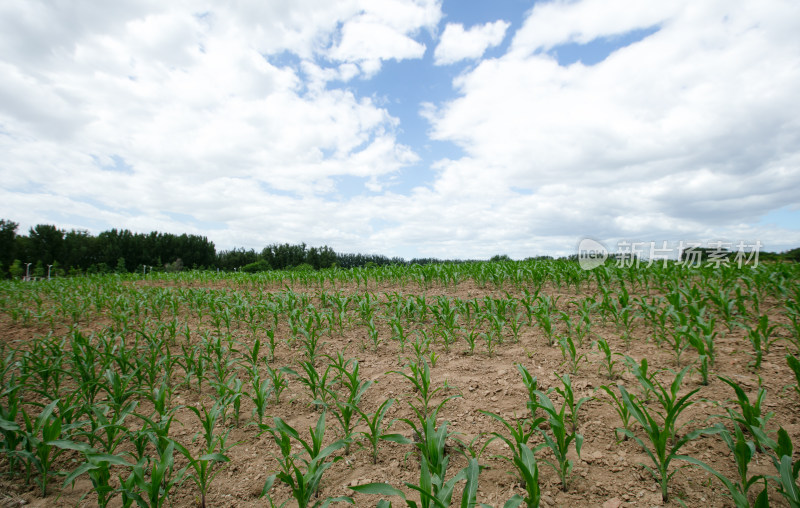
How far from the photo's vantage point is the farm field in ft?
5.98

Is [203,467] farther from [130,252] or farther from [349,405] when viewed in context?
[130,252]

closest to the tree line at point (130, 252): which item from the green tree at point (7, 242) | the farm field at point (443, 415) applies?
the green tree at point (7, 242)

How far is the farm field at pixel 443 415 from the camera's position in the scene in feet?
5.98

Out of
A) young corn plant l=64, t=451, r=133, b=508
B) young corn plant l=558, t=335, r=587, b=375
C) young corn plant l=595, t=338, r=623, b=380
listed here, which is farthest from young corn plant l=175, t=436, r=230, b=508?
young corn plant l=595, t=338, r=623, b=380

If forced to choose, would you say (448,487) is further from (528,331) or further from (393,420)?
(528,331)

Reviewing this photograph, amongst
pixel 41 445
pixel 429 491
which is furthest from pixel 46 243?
pixel 429 491

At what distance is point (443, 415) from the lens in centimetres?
263

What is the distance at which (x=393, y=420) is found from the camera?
261cm

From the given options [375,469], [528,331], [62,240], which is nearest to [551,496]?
[375,469]

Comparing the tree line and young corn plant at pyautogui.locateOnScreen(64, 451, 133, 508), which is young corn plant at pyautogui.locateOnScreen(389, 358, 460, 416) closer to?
young corn plant at pyautogui.locateOnScreen(64, 451, 133, 508)

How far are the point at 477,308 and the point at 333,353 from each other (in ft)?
6.70

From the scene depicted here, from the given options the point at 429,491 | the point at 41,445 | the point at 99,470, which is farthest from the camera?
the point at 41,445

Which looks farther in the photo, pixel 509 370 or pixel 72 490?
pixel 509 370

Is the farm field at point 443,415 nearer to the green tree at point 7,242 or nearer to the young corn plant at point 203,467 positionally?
the young corn plant at point 203,467
